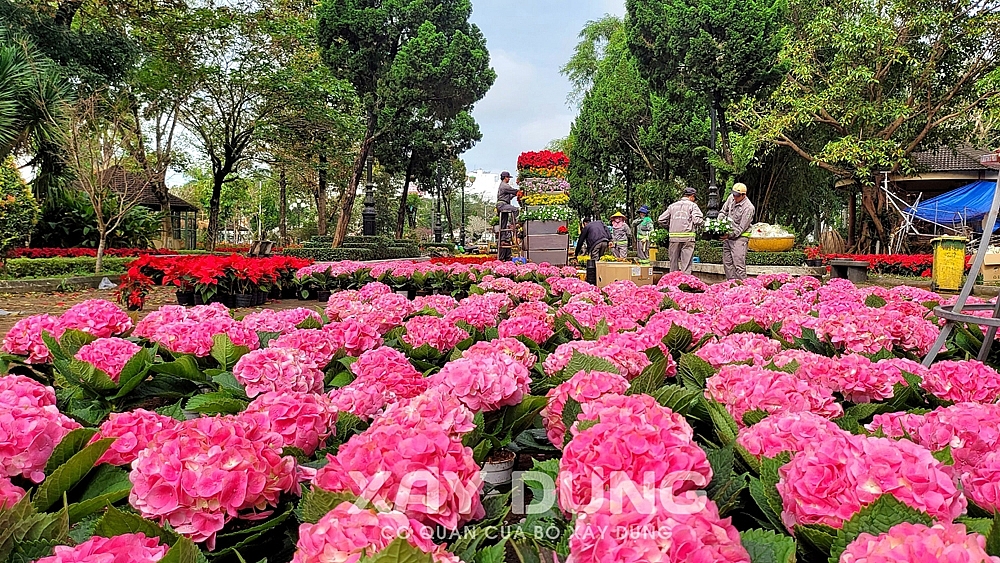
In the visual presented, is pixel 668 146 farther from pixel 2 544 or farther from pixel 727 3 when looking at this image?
pixel 2 544

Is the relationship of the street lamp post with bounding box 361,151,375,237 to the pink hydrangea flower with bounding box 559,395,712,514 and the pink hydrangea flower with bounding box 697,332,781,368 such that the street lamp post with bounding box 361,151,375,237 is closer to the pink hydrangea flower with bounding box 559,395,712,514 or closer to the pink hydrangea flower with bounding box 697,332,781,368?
the pink hydrangea flower with bounding box 697,332,781,368

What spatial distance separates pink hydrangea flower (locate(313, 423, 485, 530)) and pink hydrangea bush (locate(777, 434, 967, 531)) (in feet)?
1.83

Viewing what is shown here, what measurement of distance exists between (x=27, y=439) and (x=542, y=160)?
11073mm

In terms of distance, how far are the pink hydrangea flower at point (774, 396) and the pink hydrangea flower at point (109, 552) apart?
1.32 meters

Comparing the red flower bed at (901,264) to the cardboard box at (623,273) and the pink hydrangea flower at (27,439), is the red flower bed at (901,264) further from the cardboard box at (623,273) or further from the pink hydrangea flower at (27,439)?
the pink hydrangea flower at (27,439)

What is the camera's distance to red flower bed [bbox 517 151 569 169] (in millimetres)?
11852

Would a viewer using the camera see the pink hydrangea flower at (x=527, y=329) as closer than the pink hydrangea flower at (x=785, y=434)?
No

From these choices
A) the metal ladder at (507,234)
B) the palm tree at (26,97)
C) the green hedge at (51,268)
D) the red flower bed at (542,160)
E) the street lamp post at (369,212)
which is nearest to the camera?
the palm tree at (26,97)

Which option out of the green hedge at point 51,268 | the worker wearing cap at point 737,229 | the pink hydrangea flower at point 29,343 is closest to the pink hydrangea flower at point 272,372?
the pink hydrangea flower at point 29,343

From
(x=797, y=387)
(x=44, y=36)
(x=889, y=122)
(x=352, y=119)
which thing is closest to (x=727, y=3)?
(x=889, y=122)

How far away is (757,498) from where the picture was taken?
116cm

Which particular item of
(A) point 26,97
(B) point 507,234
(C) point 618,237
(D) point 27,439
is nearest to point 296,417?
(D) point 27,439

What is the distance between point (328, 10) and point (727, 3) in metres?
13.4

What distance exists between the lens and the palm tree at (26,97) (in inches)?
407
